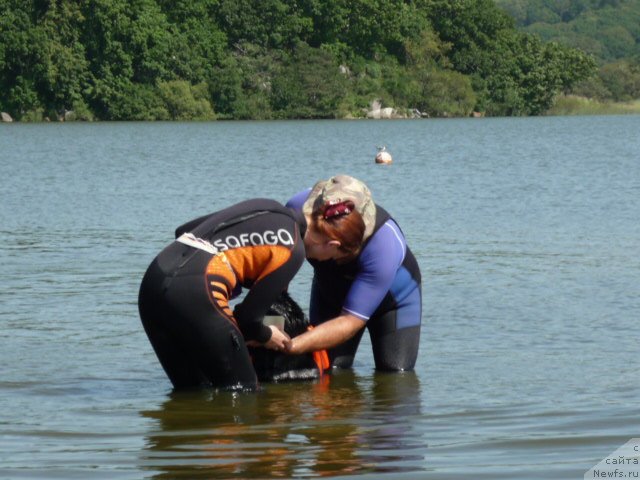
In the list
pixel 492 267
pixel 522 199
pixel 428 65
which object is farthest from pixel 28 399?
pixel 428 65

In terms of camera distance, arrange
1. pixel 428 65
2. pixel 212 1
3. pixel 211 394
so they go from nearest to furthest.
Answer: pixel 211 394
pixel 212 1
pixel 428 65

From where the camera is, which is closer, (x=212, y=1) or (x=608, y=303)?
(x=608, y=303)

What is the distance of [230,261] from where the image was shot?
6910mm

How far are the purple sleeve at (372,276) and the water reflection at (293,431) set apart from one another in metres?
0.67

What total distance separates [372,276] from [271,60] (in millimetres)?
89958

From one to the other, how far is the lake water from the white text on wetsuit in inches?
40.9

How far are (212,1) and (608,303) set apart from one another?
3435 inches

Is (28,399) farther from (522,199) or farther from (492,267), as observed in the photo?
(522,199)

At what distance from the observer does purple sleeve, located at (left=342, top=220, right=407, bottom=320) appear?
749 centimetres

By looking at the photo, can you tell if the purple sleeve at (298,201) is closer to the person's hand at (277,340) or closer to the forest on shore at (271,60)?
the person's hand at (277,340)

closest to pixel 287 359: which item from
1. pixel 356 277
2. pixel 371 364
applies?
pixel 371 364

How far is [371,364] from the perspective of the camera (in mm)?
9367

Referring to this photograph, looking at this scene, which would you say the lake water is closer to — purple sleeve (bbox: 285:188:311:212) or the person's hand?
the person's hand

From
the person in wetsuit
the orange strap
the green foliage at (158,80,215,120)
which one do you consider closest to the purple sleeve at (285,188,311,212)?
the person in wetsuit
